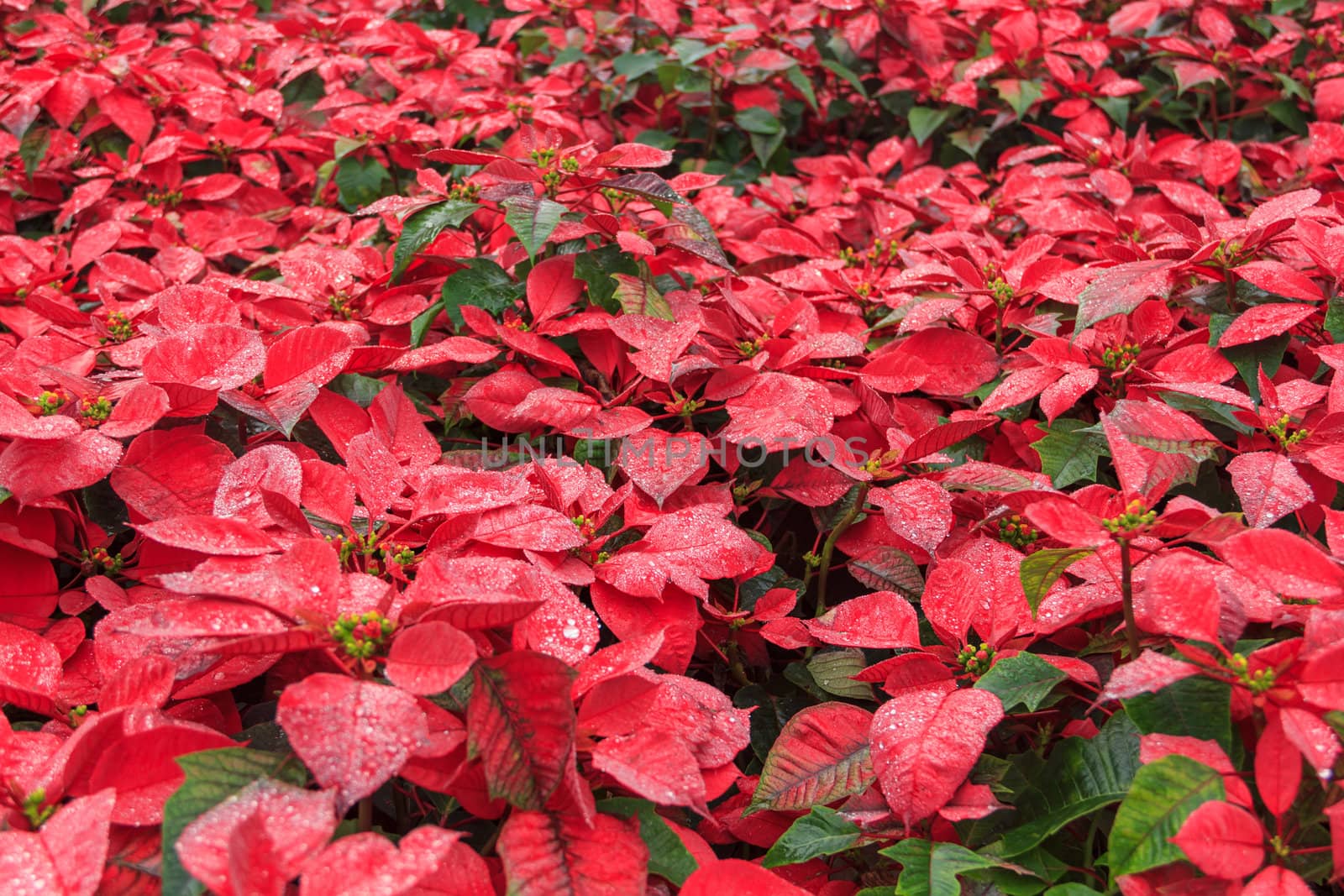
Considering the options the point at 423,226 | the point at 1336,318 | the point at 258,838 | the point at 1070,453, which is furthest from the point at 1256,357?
the point at 258,838

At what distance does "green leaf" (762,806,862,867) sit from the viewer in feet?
2.38

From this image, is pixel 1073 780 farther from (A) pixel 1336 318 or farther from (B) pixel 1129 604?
(A) pixel 1336 318

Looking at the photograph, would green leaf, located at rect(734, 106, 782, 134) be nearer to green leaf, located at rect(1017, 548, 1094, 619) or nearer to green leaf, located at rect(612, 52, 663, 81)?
green leaf, located at rect(612, 52, 663, 81)

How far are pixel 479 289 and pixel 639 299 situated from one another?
18cm

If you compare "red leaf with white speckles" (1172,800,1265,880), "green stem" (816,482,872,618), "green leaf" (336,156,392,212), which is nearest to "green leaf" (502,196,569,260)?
"green stem" (816,482,872,618)

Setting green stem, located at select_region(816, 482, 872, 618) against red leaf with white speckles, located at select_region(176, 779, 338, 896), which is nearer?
red leaf with white speckles, located at select_region(176, 779, 338, 896)

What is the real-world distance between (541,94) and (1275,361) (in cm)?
108

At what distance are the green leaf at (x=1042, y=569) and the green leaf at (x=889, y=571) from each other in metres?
0.15

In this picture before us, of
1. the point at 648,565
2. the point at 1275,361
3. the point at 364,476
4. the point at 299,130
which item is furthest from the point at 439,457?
the point at 299,130

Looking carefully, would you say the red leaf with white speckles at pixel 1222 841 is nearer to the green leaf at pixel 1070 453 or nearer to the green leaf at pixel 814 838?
the green leaf at pixel 814 838

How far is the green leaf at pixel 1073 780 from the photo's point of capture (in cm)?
72

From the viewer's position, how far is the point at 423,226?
113 centimetres

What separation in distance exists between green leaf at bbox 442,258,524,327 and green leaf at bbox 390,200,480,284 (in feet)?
0.15

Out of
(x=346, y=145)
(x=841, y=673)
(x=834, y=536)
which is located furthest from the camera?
(x=346, y=145)
